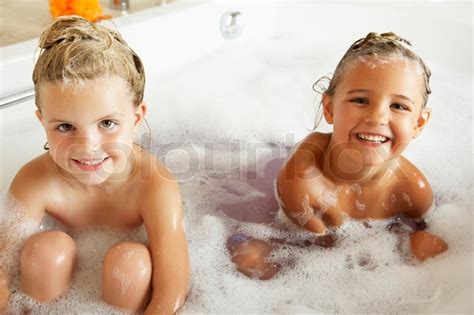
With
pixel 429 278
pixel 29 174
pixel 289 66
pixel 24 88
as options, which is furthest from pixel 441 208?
pixel 24 88

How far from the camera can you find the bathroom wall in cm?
157

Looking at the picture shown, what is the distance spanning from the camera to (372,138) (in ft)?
3.59

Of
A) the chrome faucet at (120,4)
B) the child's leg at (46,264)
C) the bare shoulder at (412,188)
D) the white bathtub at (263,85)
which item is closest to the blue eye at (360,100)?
the bare shoulder at (412,188)

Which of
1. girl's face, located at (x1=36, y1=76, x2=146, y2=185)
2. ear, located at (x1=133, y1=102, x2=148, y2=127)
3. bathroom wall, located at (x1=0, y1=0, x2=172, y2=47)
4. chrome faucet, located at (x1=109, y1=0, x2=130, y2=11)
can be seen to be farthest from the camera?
chrome faucet, located at (x1=109, y1=0, x2=130, y2=11)

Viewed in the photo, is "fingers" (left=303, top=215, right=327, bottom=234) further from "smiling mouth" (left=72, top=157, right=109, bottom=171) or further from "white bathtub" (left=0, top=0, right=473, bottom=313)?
"smiling mouth" (left=72, top=157, right=109, bottom=171)

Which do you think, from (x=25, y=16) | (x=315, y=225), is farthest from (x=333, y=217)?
(x=25, y=16)

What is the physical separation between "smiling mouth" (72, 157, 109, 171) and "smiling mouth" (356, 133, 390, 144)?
1.73 ft

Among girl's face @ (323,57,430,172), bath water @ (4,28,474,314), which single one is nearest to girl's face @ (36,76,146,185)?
bath water @ (4,28,474,314)

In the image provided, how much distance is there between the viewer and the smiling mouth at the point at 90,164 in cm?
99

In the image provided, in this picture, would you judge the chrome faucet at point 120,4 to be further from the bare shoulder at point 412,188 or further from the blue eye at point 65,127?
the bare shoulder at point 412,188

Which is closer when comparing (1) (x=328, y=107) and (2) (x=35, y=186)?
(2) (x=35, y=186)

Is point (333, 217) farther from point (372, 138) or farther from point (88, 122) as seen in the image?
point (88, 122)

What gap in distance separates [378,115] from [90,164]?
1.90 ft

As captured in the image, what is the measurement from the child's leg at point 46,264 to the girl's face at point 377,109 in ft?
2.02
